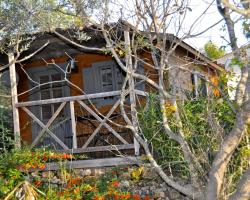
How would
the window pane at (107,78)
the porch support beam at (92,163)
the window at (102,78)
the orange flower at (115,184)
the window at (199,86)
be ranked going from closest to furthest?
the window at (199,86)
the orange flower at (115,184)
the porch support beam at (92,163)
the window at (102,78)
the window pane at (107,78)

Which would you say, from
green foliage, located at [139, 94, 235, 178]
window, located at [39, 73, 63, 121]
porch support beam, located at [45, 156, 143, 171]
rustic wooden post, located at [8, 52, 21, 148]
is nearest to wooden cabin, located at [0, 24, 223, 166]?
window, located at [39, 73, 63, 121]

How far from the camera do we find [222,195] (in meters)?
5.71

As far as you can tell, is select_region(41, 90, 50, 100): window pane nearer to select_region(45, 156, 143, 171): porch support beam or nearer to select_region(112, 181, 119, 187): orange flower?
select_region(45, 156, 143, 171): porch support beam

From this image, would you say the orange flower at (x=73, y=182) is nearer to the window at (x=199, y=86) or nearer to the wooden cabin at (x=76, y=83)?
the wooden cabin at (x=76, y=83)

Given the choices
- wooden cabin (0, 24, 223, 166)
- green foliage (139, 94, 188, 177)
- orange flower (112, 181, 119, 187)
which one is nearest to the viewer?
orange flower (112, 181, 119, 187)

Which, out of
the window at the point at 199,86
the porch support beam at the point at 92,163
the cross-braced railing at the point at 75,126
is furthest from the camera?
the cross-braced railing at the point at 75,126

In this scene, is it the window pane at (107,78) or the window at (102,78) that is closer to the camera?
the window at (102,78)

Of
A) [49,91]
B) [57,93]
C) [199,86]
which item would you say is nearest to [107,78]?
[57,93]

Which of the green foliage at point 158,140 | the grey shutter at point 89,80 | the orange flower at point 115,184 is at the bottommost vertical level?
the orange flower at point 115,184

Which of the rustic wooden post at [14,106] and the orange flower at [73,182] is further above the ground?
the rustic wooden post at [14,106]

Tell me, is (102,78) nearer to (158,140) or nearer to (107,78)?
(107,78)

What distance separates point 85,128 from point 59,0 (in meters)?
3.02

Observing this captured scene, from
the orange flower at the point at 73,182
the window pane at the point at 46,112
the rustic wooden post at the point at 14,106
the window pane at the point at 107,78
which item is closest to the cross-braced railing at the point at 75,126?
the rustic wooden post at the point at 14,106

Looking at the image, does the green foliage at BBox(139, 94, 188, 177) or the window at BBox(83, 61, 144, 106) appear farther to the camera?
the window at BBox(83, 61, 144, 106)
